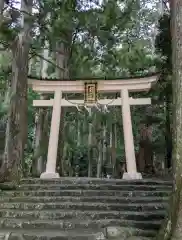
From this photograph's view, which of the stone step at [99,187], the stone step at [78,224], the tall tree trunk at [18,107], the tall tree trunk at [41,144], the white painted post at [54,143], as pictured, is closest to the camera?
the stone step at [78,224]

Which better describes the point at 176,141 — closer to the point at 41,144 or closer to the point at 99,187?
the point at 99,187

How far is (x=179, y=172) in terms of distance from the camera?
15.6 feet

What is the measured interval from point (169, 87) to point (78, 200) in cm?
663

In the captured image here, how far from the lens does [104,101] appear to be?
36.1 ft

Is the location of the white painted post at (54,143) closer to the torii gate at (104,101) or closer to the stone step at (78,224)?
the torii gate at (104,101)

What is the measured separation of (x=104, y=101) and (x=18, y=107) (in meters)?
3.12

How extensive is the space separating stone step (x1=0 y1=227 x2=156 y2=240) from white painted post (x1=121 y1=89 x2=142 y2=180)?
4079 millimetres

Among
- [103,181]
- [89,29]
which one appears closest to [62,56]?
[89,29]

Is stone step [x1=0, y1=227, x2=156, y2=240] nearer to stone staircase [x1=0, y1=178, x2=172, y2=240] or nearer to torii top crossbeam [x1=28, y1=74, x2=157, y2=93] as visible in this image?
stone staircase [x1=0, y1=178, x2=172, y2=240]

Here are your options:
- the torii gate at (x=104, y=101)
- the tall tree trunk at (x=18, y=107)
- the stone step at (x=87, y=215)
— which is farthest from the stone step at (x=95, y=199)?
the torii gate at (x=104, y=101)

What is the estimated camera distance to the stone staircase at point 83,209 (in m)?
5.55

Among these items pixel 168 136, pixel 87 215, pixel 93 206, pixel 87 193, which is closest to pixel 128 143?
pixel 87 193

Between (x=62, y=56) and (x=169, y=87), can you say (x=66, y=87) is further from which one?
(x=169, y=87)

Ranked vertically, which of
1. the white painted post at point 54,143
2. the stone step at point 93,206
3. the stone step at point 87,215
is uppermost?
the white painted post at point 54,143
